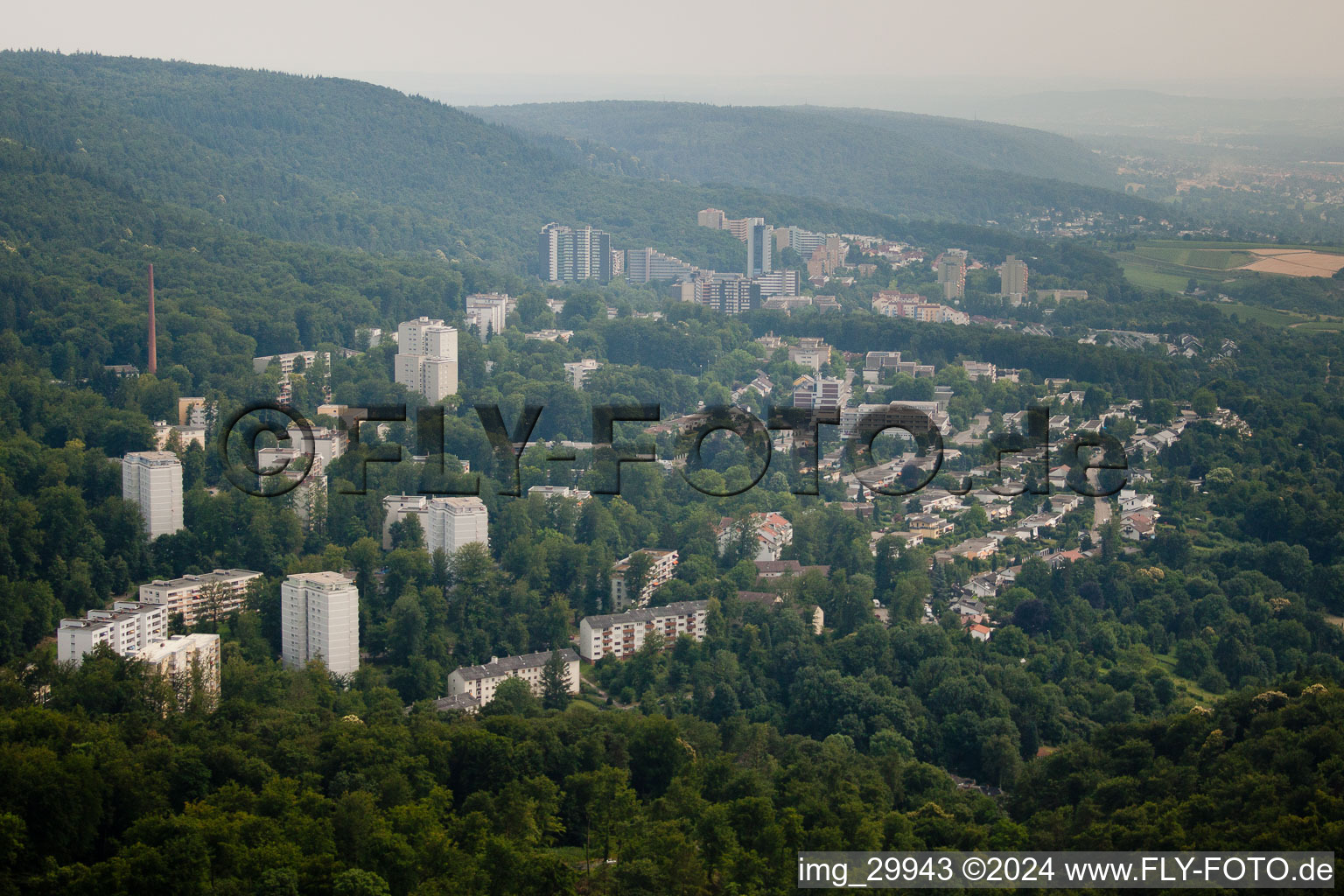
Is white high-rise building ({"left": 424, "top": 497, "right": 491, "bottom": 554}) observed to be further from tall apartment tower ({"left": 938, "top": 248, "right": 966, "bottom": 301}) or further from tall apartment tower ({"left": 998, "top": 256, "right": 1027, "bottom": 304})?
tall apartment tower ({"left": 998, "top": 256, "right": 1027, "bottom": 304})

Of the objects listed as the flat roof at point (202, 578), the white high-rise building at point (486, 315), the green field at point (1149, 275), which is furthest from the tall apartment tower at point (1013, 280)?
the flat roof at point (202, 578)

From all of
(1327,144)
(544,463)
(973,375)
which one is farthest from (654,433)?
(1327,144)

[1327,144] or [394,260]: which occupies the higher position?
[1327,144]

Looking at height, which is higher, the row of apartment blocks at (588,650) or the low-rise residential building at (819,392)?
the low-rise residential building at (819,392)

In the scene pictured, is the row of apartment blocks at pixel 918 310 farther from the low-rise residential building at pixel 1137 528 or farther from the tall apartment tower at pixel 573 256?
the low-rise residential building at pixel 1137 528

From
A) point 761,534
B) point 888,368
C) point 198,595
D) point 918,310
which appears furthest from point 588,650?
point 918,310

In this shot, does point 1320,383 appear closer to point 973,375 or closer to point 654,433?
point 973,375
